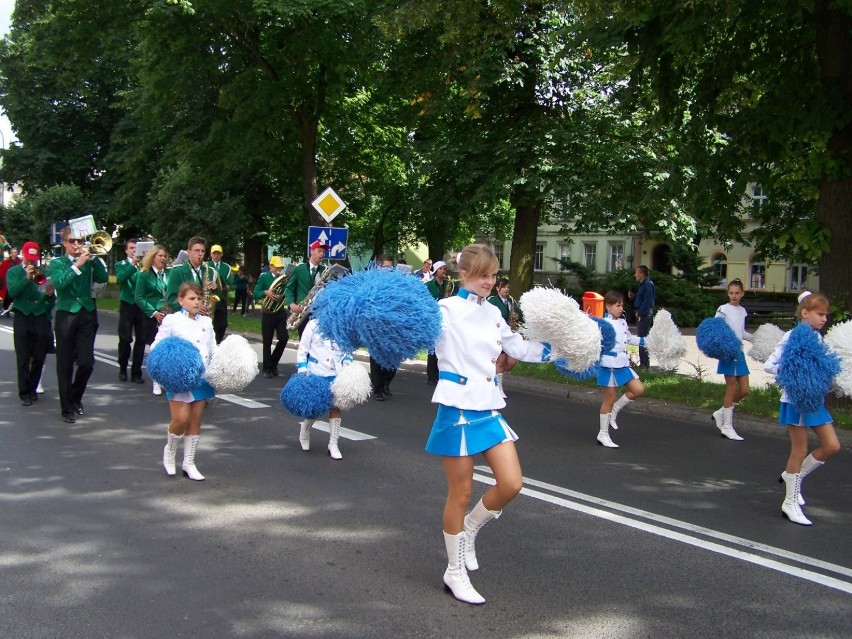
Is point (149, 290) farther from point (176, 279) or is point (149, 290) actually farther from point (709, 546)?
point (709, 546)

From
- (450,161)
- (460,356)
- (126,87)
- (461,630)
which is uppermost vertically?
(126,87)

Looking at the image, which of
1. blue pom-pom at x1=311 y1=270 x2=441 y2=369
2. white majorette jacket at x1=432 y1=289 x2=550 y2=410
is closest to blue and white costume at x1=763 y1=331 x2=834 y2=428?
white majorette jacket at x1=432 y1=289 x2=550 y2=410

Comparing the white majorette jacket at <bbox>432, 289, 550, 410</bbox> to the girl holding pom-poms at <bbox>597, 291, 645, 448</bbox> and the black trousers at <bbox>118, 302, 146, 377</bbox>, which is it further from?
the black trousers at <bbox>118, 302, 146, 377</bbox>

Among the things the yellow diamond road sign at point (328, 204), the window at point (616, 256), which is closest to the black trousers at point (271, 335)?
the yellow diamond road sign at point (328, 204)

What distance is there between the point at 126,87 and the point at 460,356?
121 ft

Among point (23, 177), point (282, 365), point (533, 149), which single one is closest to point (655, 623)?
point (282, 365)

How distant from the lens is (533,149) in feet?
61.1

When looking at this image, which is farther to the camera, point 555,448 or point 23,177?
point 23,177

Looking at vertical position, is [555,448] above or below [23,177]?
below

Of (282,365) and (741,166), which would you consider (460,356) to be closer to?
(741,166)

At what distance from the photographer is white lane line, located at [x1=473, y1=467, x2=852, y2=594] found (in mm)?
4832

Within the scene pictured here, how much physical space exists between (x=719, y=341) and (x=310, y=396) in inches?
181

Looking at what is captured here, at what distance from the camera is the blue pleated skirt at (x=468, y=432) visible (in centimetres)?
432

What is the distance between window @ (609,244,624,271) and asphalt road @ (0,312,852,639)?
44.9m
